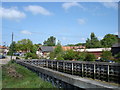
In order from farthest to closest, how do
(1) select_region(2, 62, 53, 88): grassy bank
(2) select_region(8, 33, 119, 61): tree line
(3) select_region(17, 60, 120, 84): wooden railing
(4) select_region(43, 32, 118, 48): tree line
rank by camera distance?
(4) select_region(43, 32, 118, 48): tree line → (2) select_region(8, 33, 119, 61): tree line → (3) select_region(17, 60, 120, 84): wooden railing → (1) select_region(2, 62, 53, 88): grassy bank

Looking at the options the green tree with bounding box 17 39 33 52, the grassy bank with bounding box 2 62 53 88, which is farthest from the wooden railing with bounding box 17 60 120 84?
the green tree with bounding box 17 39 33 52

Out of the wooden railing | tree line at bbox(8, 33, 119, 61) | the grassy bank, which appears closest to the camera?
the grassy bank

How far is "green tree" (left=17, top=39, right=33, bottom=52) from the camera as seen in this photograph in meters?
98.7

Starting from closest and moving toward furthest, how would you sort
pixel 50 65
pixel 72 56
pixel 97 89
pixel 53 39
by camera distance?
pixel 97 89, pixel 50 65, pixel 72 56, pixel 53 39

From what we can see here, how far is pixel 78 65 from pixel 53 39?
147 meters

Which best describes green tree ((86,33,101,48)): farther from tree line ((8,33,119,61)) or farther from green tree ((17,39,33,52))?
green tree ((17,39,33,52))

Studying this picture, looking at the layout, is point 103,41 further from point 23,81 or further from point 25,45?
point 23,81

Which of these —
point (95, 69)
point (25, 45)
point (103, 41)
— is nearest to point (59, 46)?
point (95, 69)

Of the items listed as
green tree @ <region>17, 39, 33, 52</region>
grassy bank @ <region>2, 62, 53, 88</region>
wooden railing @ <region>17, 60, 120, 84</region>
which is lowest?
wooden railing @ <region>17, 60, 120, 84</region>

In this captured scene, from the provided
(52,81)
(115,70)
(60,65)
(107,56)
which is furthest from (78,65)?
(52,81)

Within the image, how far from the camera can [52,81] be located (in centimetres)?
731

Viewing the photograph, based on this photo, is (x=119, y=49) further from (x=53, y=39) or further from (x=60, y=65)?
(x=53, y=39)

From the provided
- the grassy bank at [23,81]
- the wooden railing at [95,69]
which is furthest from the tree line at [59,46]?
the grassy bank at [23,81]

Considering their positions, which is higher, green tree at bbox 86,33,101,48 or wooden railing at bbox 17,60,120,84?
green tree at bbox 86,33,101,48
